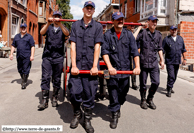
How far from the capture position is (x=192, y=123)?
11.4 feet

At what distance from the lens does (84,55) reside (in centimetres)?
312

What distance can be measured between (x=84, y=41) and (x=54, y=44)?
1.24 m

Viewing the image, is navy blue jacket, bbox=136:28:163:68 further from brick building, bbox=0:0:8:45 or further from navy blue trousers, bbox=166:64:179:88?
brick building, bbox=0:0:8:45

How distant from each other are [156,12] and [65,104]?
13238 mm

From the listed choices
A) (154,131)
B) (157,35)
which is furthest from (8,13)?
(154,131)

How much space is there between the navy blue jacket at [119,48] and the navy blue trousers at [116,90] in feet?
0.33

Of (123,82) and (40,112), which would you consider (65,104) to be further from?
(123,82)

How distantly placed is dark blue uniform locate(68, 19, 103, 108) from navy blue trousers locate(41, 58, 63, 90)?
1.18 m

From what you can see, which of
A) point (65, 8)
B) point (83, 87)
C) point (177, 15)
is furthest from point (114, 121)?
point (65, 8)

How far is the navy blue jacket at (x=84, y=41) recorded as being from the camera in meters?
3.11

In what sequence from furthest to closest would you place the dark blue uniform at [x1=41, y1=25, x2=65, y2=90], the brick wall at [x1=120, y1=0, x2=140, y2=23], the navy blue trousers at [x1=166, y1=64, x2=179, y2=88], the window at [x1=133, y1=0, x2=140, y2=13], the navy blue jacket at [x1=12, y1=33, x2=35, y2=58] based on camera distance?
the brick wall at [x1=120, y1=0, x2=140, y2=23] → the window at [x1=133, y1=0, x2=140, y2=13] → the navy blue jacket at [x1=12, y1=33, x2=35, y2=58] → the navy blue trousers at [x1=166, y1=64, x2=179, y2=88] → the dark blue uniform at [x1=41, y1=25, x2=65, y2=90]

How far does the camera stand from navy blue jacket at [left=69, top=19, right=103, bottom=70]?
3109mm

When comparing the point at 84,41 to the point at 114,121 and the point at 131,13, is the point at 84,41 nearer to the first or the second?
the point at 114,121

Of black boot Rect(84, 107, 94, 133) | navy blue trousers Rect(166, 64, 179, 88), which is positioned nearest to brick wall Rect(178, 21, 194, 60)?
navy blue trousers Rect(166, 64, 179, 88)
